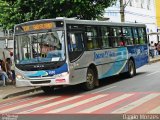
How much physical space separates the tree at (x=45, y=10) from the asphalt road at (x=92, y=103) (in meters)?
4.55

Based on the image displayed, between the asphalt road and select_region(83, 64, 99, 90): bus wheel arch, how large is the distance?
0.26 m

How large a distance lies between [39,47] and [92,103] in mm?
4254

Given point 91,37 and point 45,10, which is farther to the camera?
point 45,10

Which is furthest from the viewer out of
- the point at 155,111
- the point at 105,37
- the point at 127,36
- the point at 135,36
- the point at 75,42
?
the point at 135,36

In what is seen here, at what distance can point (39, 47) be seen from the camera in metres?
18.9

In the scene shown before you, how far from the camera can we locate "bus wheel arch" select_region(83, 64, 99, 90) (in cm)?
2000

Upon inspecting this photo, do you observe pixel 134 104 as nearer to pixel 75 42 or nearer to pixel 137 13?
pixel 75 42

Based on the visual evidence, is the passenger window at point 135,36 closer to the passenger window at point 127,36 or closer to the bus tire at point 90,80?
the passenger window at point 127,36

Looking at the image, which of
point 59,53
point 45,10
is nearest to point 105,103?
point 59,53

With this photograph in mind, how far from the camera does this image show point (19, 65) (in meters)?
19.3

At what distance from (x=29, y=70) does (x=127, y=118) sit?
10.3m

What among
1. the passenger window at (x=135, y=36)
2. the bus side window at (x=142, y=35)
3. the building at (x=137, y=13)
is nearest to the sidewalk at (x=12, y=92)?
the passenger window at (x=135, y=36)

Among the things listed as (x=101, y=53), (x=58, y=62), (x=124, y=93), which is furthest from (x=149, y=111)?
(x=101, y=53)

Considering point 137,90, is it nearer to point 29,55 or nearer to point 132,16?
point 29,55
